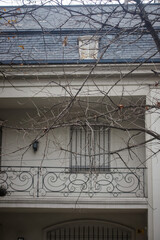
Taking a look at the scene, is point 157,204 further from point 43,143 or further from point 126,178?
point 43,143

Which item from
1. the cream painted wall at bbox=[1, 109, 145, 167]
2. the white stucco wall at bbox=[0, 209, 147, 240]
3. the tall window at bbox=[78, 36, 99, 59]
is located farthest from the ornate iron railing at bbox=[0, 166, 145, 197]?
the tall window at bbox=[78, 36, 99, 59]

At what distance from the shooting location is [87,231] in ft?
49.4

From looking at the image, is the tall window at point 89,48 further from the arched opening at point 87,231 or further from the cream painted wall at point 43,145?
Answer: the arched opening at point 87,231

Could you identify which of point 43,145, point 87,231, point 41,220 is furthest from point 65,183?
point 87,231

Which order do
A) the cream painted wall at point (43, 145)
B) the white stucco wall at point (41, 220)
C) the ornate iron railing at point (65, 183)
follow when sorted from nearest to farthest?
the ornate iron railing at point (65, 183)
the cream painted wall at point (43, 145)
the white stucco wall at point (41, 220)

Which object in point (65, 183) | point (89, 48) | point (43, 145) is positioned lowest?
point (65, 183)

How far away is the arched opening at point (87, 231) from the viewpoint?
1497cm

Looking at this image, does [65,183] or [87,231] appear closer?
[65,183]

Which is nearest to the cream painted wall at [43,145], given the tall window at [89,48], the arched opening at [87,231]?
the arched opening at [87,231]

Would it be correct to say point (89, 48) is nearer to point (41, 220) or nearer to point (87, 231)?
point (41, 220)

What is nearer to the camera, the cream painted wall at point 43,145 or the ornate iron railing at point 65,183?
the ornate iron railing at point 65,183

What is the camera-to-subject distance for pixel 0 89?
13.5 m

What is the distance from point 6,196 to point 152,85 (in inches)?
210

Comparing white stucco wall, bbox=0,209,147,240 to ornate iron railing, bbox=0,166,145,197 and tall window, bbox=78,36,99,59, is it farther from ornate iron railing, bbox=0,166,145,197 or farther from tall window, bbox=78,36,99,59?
tall window, bbox=78,36,99,59
